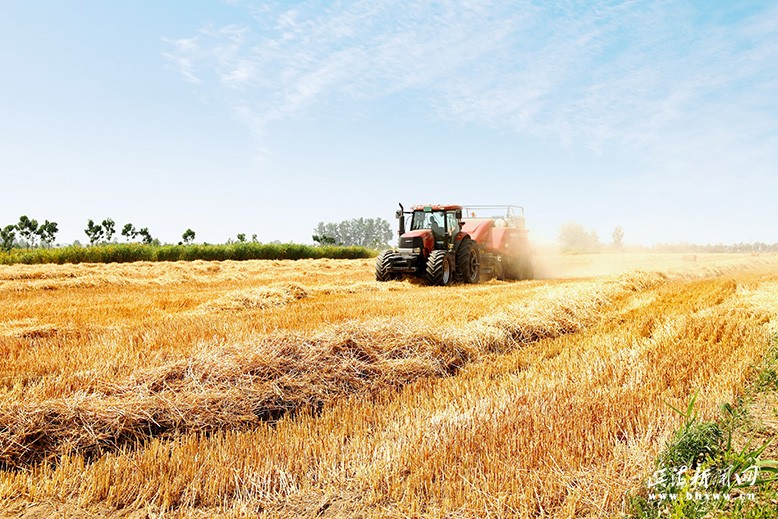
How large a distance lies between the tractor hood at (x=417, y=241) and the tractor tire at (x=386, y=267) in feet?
1.49

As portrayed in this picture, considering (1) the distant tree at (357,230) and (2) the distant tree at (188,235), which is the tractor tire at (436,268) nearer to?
(2) the distant tree at (188,235)

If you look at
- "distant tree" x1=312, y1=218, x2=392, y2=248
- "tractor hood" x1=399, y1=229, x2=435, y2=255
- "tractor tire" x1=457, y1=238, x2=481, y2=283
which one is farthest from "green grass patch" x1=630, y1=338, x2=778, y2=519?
"distant tree" x1=312, y1=218, x2=392, y2=248

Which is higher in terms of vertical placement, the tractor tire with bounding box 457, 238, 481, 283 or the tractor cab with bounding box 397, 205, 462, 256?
the tractor cab with bounding box 397, 205, 462, 256

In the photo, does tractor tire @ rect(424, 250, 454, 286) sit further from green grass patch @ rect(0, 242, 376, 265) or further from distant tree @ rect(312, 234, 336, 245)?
distant tree @ rect(312, 234, 336, 245)

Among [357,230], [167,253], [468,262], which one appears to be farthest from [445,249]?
[357,230]

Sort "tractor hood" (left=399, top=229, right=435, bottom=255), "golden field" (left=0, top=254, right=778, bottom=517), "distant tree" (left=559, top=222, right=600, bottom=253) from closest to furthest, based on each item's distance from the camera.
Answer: "golden field" (left=0, top=254, right=778, bottom=517) < "tractor hood" (left=399, top=229, right=435, bottom=255) < "distant tree" (left=559, top=222, right=600, bottom=253)

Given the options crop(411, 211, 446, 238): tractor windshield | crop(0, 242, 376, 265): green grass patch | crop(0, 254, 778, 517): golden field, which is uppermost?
crop(411, 211, 446, 238): tractor windshield

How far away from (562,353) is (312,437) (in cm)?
330

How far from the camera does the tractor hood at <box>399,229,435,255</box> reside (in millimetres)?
14234

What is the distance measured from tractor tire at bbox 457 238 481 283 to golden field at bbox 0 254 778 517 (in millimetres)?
6870

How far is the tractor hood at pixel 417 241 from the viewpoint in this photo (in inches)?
560

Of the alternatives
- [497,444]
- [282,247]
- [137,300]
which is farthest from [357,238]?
[497,444]

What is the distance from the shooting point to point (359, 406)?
4266 millimetres

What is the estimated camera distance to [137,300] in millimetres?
10727
